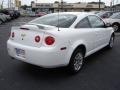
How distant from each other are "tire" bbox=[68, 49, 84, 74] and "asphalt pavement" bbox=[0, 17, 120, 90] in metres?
0.14

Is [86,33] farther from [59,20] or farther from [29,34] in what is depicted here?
[29,34]

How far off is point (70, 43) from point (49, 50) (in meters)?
0.60

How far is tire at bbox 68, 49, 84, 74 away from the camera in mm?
4767

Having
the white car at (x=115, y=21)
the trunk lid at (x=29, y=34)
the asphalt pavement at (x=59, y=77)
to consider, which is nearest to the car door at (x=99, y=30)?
the asphalt pavement at (x=59, y=77)

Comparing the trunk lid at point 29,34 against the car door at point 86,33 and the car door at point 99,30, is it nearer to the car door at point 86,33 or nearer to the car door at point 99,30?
the car door at point 86,33

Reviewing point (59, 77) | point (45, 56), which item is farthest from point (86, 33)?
point (45, 56)

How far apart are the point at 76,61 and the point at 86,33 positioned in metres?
0.82

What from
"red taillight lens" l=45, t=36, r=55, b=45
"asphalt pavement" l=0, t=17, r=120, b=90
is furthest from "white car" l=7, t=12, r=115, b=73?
"asphalt pavement" l=0, t=17, r=120, b=90

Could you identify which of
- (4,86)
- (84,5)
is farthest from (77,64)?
(84,5)

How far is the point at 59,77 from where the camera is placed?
477 centimetres

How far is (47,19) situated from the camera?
553 centimetres

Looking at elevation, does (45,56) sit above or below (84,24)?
below

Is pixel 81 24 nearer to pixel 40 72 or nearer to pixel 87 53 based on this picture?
pixel 87 53

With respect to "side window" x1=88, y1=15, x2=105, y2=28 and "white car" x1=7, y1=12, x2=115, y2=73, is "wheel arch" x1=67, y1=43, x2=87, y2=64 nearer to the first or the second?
"white car" x1=7, y1=12, x2=115, y2=73
